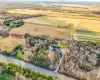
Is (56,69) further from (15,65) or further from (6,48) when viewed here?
(6,48)

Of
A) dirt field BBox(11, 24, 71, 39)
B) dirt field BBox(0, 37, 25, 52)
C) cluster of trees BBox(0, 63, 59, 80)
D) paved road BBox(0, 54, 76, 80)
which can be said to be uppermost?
dirt field BBox(11, 24, 71, 39)

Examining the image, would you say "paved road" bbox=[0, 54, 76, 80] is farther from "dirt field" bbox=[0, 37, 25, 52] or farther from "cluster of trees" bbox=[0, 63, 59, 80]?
"dirt field" bbox=[0, 37, 25, 52]

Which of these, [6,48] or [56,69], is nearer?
[56,69]

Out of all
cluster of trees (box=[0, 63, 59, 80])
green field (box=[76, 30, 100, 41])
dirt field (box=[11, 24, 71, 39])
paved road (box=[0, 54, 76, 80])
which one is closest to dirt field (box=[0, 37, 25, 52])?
paved road (box=[0, 54, 76, 80])

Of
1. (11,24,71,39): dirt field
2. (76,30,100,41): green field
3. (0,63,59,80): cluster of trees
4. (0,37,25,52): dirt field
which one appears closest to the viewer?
(0,63,59,80): cluster of trees

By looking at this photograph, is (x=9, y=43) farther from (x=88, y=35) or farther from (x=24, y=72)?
(x=88, y=35)

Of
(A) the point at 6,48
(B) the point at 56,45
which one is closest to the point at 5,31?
(A) the point at 6,48
